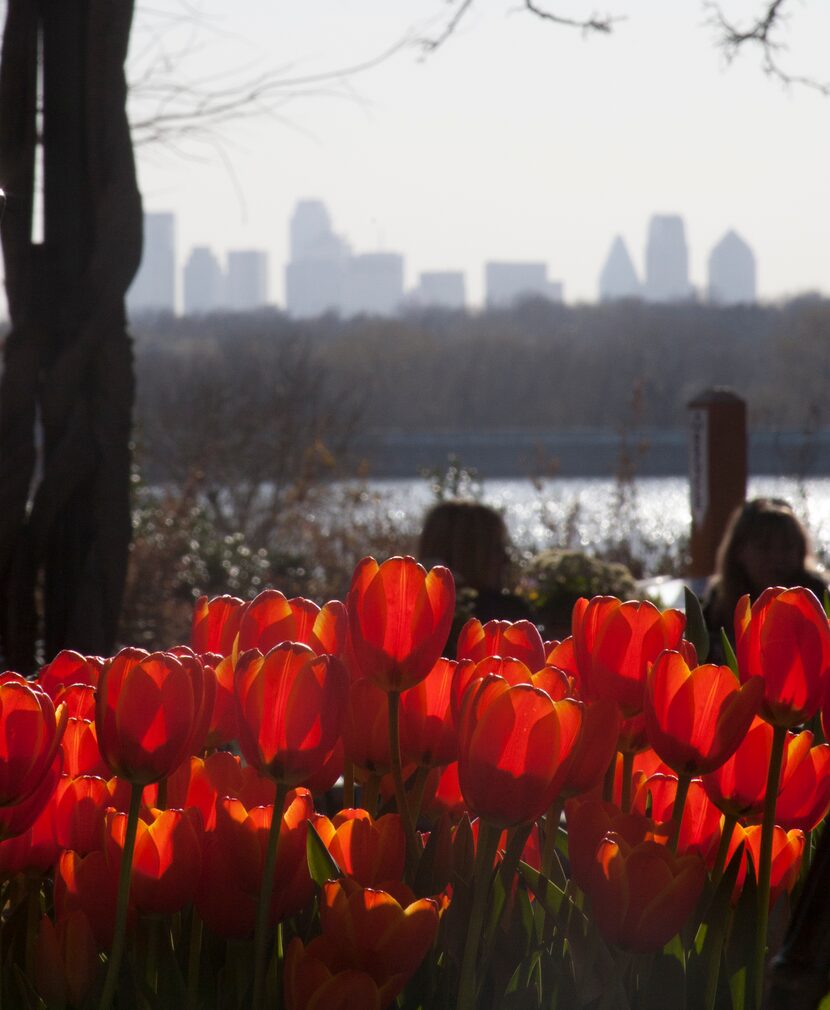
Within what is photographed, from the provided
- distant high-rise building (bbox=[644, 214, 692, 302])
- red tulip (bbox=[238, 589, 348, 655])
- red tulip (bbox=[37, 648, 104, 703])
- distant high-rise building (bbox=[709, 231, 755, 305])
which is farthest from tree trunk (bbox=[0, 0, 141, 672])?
distant high-rise building (bbox=[709, 231, 755, 305])

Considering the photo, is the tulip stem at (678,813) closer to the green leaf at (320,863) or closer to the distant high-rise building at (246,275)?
the green leaf at (320,863)

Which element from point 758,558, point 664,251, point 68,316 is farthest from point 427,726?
point 664,251

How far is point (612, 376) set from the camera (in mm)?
Answer: 44188

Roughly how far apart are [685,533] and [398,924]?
10.2 metres

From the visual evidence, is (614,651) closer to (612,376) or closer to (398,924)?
(398,924)

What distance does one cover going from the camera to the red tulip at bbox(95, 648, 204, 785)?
28.4 inches

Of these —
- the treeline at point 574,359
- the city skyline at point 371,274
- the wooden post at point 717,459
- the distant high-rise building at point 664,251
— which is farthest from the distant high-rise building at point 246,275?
the wooden post at point 717,459

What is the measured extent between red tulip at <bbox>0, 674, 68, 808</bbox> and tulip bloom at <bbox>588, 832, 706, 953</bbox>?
30 cm

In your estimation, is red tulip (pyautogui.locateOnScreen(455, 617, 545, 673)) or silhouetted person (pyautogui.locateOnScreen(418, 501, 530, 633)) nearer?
red tulip (pyautogui.locateOnScreen(455, 617, 545, 673))

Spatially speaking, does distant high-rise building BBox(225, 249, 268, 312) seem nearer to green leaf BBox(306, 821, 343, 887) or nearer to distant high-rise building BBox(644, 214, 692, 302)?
distant high-rise building BBox(644, 214, 692, 302)

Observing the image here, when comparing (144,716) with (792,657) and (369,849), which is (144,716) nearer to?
(369,849)

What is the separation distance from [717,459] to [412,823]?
730 centimetres

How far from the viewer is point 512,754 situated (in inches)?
26.8

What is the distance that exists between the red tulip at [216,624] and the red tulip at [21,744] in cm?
22
